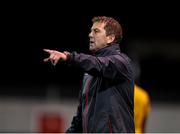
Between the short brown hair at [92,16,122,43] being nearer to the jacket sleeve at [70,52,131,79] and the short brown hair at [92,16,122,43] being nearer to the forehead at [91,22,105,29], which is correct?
the forehead at [91,22,105,29]

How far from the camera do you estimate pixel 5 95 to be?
39.9 ft

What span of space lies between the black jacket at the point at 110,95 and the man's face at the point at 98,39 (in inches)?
1.9

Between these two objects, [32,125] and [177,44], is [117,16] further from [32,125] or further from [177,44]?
[32,125]

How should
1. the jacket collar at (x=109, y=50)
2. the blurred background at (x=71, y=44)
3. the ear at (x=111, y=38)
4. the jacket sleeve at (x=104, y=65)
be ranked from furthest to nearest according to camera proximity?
the blurred background at (x=71, y=44)
the ear at (x=111, y=38)
the jacket collar at (x=109, y=50)
the jacket sleeve at (x=104, y=65)

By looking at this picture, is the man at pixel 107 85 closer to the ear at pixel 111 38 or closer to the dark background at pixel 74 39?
the ear at pixel 111 38

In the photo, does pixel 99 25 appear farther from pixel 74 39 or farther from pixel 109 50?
pixel 74 39

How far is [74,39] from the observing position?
14930 mm

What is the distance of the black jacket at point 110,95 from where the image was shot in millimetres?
5070

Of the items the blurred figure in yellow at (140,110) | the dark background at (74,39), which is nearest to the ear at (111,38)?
the blurred figure in yellow at (140,110)

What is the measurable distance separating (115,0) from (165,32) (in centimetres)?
142

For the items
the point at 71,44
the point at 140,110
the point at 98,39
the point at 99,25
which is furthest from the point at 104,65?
the point at 71,44

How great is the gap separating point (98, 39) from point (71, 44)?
9.54 m

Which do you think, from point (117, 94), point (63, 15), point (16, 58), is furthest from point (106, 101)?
point (63, 15)

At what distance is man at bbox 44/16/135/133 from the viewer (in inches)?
Answer: 198
